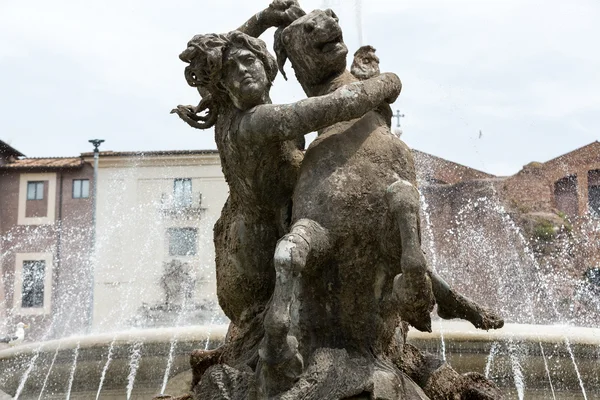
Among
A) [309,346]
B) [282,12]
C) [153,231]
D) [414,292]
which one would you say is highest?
[153,231]

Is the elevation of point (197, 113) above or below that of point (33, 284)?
above

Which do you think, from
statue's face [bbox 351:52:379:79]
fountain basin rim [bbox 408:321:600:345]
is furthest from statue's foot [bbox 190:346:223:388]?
fountain basin rim [bbox 408:321:600:345]

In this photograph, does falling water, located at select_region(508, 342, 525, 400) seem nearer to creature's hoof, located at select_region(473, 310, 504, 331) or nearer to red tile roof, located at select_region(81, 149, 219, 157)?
creature's hoof, located at select_region(473, 310, 504, 331)

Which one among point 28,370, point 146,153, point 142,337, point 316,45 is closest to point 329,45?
point 316,45

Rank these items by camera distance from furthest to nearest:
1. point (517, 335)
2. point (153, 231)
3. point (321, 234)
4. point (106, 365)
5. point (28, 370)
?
point (153, 231) < point (28, 370) < point (106, 365) < point (517, 335) < point (321, 234)

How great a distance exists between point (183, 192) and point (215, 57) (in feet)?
102

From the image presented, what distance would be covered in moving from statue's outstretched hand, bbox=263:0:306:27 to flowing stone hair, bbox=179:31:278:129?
61 cm

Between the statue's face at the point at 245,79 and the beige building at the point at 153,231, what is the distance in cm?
2548

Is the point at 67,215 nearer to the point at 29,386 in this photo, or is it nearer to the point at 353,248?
the point at 29,386

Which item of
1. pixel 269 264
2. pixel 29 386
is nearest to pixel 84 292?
pixel 29 386

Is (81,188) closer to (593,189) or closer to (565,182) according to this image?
(565,182)

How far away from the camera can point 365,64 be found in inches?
150

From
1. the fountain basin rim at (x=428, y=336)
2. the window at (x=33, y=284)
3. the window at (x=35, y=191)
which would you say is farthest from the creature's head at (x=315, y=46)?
the window at (x=35, y=191)

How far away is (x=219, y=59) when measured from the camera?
3365 mm
